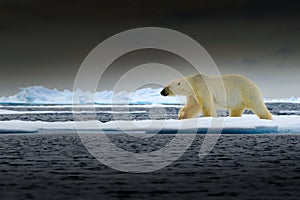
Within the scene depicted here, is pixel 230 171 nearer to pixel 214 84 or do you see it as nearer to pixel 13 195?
pixel 13 195

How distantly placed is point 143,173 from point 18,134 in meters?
18.2

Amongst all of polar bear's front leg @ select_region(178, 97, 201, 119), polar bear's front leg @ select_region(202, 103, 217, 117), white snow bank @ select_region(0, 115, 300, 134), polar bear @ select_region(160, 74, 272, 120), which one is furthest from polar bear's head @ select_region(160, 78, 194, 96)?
white snow bank @ select_region(0, 115, 300, 134)

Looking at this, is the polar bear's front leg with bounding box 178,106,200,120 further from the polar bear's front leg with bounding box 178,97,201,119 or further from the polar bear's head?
the polar bear's head

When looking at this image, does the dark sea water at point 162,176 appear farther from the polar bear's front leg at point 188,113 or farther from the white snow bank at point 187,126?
the polar bear's front leg at point 188,113

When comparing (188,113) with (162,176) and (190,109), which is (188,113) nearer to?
(190,109)

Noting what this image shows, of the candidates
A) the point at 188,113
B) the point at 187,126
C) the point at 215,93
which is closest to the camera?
the point at 187,126

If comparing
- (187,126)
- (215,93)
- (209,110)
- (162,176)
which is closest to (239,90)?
(215,93)

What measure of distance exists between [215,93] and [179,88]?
2.14 metres

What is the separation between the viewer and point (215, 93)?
102 ft

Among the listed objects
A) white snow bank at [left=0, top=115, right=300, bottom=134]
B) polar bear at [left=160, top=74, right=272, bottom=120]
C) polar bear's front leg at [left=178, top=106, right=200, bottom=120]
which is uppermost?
polar bear at [left=160, top=74, right=272, bottom=120]

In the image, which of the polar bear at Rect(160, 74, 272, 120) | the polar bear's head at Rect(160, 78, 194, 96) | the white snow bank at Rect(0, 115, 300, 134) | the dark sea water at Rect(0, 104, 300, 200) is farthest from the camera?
the polar bear's head at Rect(160, 78, 194, 96)

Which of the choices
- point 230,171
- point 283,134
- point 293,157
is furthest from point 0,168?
point 283,134

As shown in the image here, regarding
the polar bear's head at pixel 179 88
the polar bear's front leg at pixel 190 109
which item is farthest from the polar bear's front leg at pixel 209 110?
the polar bear's head at pixel 179 88

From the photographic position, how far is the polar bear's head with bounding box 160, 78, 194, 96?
101 ft
